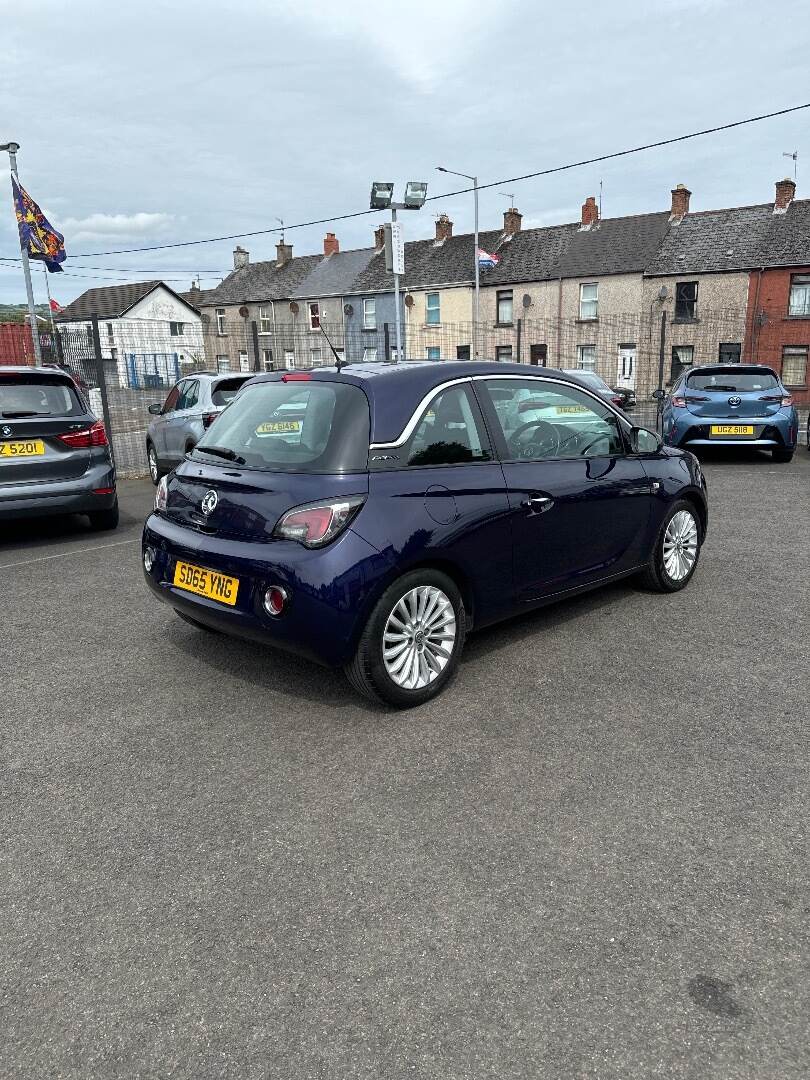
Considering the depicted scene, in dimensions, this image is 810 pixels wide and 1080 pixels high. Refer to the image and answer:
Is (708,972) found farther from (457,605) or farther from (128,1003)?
(457,605)

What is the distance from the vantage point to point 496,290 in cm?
3928

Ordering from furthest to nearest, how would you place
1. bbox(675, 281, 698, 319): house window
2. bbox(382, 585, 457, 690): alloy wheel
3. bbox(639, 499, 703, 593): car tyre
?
bbox(675, 281, 698, 319): house window, bbox(639, 499, 703, 593): car tyre, bbox(382, 585, 457, 690): alloy wheel

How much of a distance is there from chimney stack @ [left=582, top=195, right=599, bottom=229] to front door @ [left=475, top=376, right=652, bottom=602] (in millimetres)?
37440

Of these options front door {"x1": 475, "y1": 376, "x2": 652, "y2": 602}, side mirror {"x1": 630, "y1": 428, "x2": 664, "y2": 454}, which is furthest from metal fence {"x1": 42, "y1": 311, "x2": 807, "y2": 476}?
front door {"x1": 475, "y1": 376, "x2": 652, "y2": 602}

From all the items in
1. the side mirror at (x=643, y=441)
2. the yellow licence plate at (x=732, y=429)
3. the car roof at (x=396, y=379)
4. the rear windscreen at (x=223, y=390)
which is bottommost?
the yellow licence plate at (x=732, y=429)

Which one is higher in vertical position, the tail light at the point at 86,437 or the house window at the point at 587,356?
the house window at the point at 587,356

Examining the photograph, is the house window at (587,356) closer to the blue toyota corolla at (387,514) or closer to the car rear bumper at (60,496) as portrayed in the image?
the car rear bumper at (60,496)

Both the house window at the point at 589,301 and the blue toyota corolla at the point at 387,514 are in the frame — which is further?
the house window at the point at 589,301

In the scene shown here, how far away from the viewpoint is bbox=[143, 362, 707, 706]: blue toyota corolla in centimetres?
345

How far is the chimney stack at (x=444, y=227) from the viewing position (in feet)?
142

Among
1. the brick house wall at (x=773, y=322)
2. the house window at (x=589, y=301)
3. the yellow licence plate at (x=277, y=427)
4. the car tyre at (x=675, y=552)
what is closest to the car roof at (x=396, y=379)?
the yellow licence plate at (x=277, y=427)

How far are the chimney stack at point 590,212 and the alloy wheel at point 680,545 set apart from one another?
36.9m

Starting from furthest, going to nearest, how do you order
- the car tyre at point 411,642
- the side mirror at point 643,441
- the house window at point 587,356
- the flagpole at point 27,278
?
the house window at point 587,356
the flagpole at point 27,278
the side mirror at point 643,441
the car tyre at point 411,642

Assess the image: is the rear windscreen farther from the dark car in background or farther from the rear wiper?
the rear wiper
